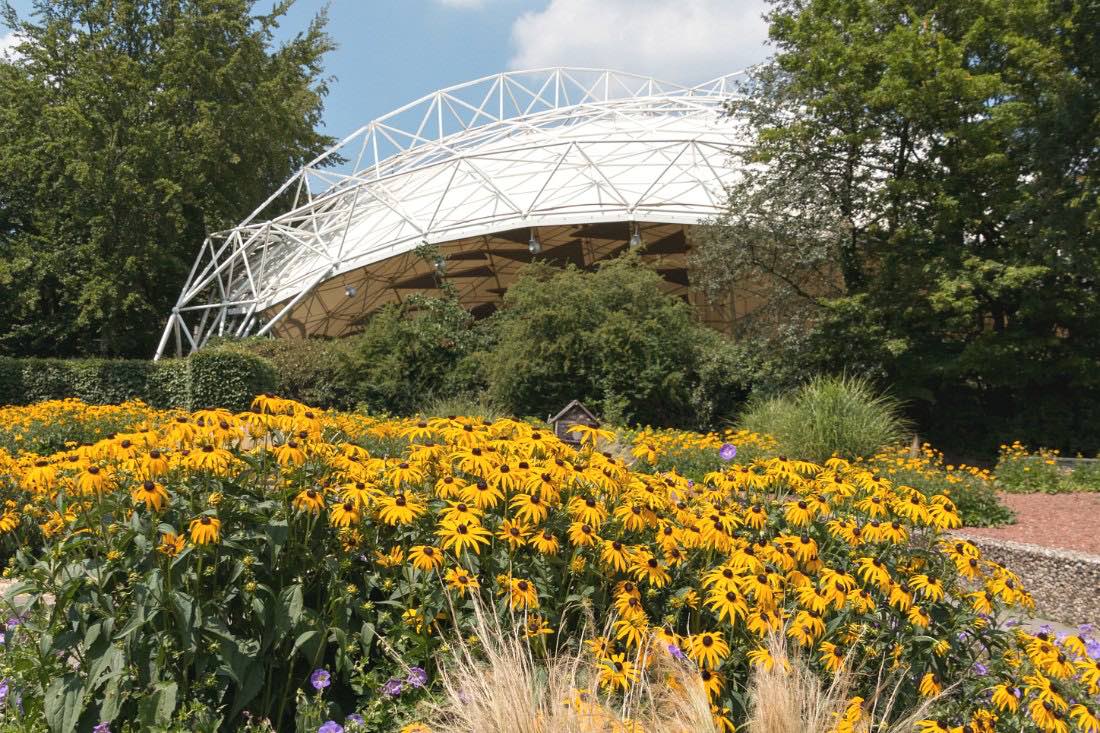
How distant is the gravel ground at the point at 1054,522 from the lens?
311 inches

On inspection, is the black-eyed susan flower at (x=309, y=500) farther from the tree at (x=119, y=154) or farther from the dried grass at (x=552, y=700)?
the tree at (x=119, y=154)

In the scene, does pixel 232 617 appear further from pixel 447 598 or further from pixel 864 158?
pixel 864 158

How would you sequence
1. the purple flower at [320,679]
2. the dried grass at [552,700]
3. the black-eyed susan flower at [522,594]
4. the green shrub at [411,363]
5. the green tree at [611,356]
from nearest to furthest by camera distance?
the dried grass at [552,700] → the purple flower at [320,679] → the black-eyed susan flower at [522,594] → the green tree at [611,356] → the green shrub at [411,363]

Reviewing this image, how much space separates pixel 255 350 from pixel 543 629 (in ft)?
66.3

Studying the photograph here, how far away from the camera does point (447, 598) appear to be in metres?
3.15

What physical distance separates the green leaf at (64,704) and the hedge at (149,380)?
52.5ft

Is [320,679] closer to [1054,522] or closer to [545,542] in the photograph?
[545,542]

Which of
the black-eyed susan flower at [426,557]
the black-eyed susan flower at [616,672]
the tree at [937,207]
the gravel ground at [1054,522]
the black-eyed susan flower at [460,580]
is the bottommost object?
the gravel ground at [1054,522]

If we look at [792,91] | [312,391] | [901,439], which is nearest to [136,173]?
[312,391]

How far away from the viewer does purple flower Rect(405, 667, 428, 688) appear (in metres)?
2.94

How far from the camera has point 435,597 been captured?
320 centimetres

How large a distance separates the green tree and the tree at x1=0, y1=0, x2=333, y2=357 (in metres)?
15.7

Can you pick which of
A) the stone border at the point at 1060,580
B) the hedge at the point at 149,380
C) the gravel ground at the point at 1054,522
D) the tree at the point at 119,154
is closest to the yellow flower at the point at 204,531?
the stone border at the point at 1060,580

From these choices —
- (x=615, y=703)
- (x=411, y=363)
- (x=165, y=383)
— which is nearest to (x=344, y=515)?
(x=615, y=703)
